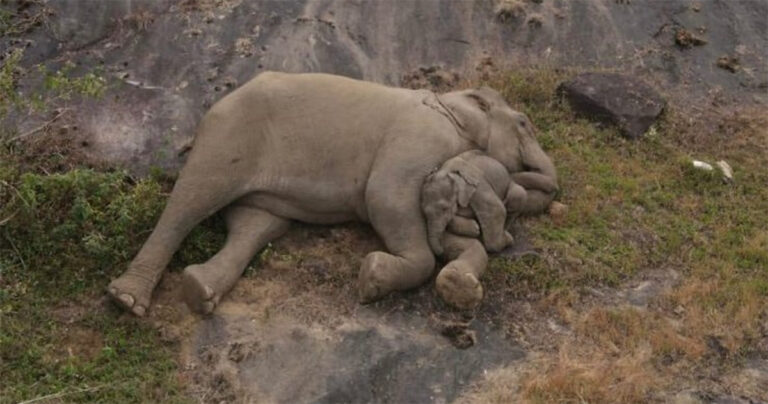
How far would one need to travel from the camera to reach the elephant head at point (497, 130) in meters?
8.31

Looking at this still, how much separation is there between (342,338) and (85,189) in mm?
2703

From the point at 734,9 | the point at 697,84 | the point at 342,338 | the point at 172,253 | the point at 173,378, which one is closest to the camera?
the point at 173,378

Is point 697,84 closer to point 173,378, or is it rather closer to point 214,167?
point 214,167

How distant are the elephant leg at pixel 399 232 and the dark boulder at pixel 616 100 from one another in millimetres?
3560

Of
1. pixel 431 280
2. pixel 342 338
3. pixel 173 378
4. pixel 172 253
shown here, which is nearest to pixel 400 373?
pixel 342 338

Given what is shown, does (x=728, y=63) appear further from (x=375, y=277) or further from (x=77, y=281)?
(x=77, y=281)

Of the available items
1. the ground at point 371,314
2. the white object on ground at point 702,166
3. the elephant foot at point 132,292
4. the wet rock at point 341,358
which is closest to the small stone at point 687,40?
the white object on ground at point 702,166

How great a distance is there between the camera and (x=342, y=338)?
22.9 feet

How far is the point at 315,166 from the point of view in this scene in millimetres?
7918

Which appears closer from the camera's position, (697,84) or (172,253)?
(172,253)

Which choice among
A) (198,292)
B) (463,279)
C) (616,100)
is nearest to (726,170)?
(616,100)

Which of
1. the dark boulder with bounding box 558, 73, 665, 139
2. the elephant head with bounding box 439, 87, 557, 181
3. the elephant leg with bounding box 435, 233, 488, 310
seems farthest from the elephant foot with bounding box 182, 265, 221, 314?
the dark boulder with bounding box 558, 73, 665, 139

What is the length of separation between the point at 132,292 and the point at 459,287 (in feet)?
8.44

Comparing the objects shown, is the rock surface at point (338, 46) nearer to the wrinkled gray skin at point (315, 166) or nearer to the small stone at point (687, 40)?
the small stone at point (687, 40)
